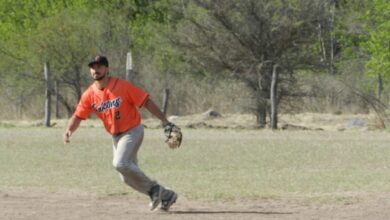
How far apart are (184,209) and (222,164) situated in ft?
24.8

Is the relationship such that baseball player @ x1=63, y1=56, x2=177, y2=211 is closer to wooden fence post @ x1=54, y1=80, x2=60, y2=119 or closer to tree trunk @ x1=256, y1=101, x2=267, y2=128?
tree trunk @ x1=256, y1=101, x2=267, y2=128

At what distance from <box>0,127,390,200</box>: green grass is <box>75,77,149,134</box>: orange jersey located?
2192mm

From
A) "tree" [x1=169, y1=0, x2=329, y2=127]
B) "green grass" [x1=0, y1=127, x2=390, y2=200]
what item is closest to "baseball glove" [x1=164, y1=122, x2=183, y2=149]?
"green grass" [x1=0, y1=127, x2=390, y2=200]

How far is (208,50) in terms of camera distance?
35.3m

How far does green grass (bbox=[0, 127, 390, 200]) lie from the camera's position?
14.8m

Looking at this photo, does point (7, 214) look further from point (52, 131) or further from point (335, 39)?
point (335, 39)

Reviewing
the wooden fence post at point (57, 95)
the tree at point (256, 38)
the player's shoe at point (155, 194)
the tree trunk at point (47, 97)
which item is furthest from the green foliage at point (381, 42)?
the player's shoe at point (155, 194)

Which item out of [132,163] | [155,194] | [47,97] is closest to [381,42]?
[47,97]

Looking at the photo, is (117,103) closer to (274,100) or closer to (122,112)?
(122,112)

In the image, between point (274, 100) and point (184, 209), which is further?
point (274, 100)

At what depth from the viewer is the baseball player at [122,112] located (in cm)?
1151

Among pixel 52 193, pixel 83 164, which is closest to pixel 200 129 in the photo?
pixel 83 164

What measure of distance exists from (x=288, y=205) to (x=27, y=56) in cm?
2766

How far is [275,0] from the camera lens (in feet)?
110
